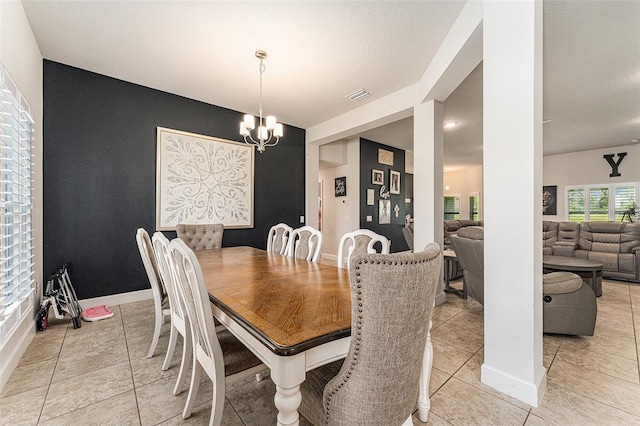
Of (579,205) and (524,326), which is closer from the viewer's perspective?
(524,326)

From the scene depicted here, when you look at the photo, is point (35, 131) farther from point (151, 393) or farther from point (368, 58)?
point (368, 58)

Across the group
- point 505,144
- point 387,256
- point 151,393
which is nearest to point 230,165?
point 151,393

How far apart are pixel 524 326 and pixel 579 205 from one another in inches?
292

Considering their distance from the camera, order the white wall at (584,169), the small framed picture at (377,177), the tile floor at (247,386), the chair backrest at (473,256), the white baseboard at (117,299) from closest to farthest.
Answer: the tile floor at (247,386)
the chair backrest at (473,256)
the white baseboard at (117,299)
the white wall at (584,169)
the small framed picture at (377,177)

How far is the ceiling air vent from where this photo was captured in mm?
3629

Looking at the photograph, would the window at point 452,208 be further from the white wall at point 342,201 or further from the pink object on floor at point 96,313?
the pink object on floor at point 96,313

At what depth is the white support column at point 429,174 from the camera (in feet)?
10.5

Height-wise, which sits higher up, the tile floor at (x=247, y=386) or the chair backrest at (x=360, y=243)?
the chair backrest at (x=360, y=243)

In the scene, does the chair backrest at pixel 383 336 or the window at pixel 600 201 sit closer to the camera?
the chair backrest at pixel 383 336

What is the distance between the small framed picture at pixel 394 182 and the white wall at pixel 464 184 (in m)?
3.70

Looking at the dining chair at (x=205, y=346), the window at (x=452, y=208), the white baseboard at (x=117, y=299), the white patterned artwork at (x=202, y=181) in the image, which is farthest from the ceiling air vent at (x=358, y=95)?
the window at (x=452, y=208)

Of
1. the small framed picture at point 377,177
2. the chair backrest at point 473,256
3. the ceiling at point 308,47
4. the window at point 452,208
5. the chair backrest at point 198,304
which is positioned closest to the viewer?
the chair backrest at point 198,304

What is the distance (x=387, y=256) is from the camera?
764mm

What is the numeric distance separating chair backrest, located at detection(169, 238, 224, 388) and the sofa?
6.04m
